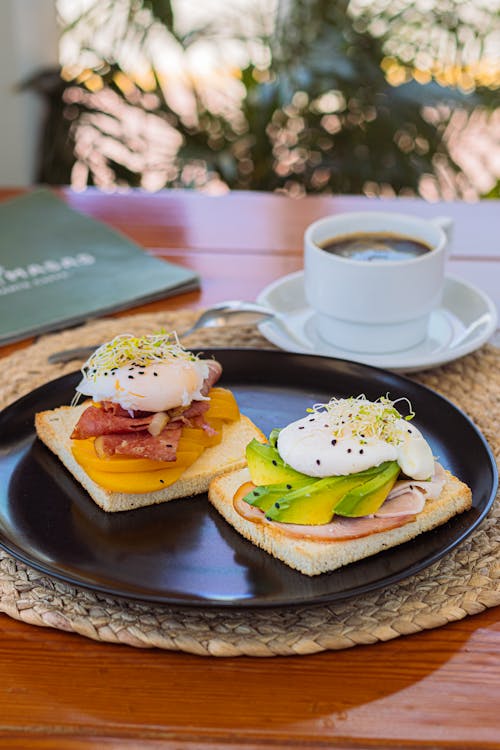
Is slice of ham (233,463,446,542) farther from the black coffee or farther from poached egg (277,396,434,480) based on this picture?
the black coffee

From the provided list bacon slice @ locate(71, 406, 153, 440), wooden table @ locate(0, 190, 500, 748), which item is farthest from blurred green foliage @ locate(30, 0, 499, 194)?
wooden table @ locate(0, 190, 500, 748)

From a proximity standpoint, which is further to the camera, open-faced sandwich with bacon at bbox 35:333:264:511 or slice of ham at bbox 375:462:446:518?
open-faced sandwich with bacon at bbox 35:333:264:511

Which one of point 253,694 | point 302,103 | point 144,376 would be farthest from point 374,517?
point 302,103

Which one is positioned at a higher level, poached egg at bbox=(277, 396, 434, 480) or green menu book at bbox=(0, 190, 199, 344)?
poached egg at bbox=(277, 396, 434, 480)

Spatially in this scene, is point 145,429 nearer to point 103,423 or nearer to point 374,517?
point 103,423

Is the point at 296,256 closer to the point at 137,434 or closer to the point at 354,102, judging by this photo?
the point at 137,434

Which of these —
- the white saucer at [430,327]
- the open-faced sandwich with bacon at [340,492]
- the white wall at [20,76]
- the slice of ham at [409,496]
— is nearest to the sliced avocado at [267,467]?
the open-faced sandwich with bacon at [340,492]

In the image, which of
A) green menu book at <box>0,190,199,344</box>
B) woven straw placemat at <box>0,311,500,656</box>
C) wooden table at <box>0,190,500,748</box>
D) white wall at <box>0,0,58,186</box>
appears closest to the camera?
wooden table at <box>0,190,500,748</box>
